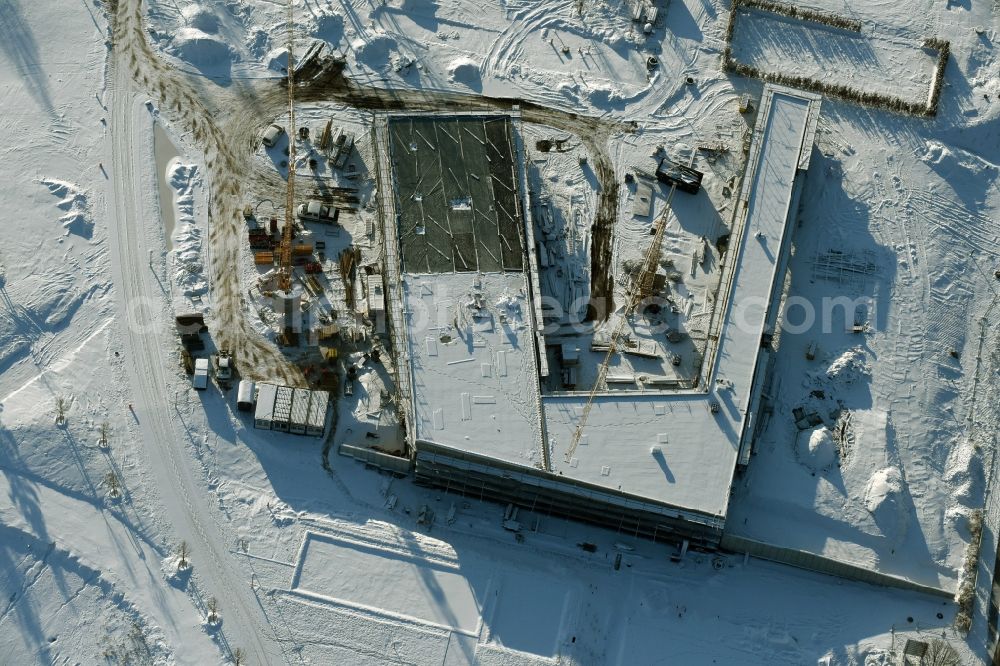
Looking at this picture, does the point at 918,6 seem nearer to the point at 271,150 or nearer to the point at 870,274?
the point at 870,274

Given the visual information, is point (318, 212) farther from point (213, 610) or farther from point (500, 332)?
point (213, 610)

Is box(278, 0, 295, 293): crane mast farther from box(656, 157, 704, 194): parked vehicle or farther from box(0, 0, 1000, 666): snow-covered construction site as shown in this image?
box(656, 157, 704, 194): parked vehicle

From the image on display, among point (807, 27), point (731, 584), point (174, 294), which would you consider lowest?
point (731, 584)

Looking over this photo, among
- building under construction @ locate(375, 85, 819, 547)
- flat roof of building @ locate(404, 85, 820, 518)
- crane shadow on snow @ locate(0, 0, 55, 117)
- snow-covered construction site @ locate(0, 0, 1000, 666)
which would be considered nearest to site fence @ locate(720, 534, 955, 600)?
snow-covered construction site @ locate(0, 0, 1000, 666)

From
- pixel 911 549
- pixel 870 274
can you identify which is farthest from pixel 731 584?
pixel 870 274

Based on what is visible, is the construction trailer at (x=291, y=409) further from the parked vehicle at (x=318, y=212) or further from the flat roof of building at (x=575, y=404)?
the parked vehicle at (x=318, y=212)

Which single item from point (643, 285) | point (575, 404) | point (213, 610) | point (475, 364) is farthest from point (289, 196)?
point (213, 610)
